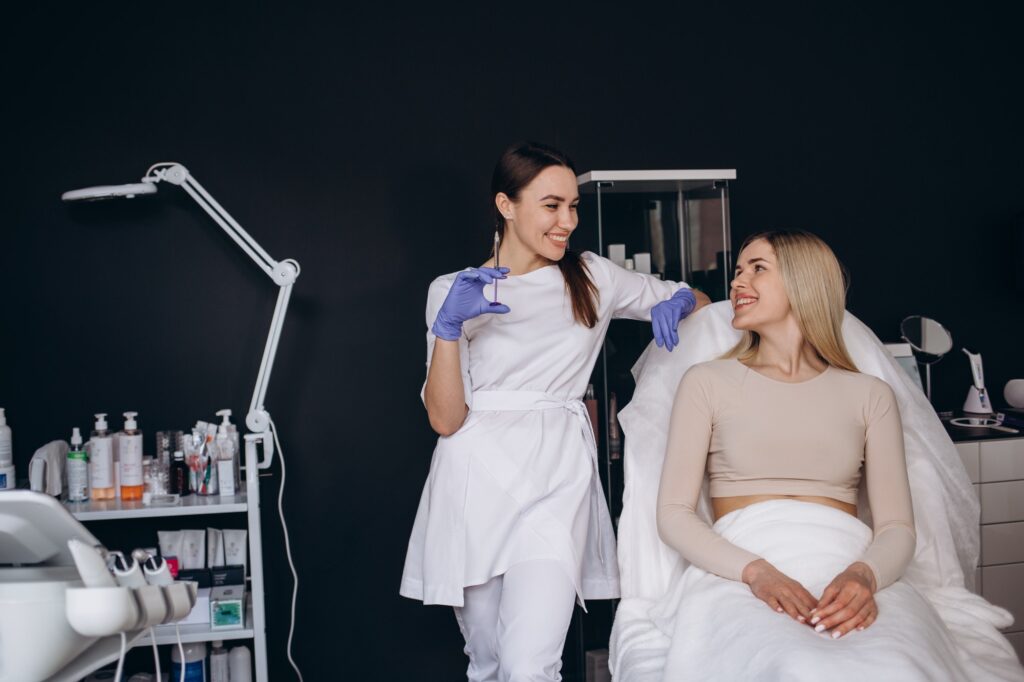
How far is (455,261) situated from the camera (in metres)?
2.89

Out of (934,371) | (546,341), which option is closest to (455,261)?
(546,341)

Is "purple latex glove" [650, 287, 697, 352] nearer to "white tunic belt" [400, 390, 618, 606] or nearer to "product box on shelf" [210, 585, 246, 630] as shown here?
"white tunic belt" [400, 390, 618, 606]

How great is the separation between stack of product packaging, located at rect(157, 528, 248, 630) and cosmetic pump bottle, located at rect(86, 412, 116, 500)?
0.18 metres

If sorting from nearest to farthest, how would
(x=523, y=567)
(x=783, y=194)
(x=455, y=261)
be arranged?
1. (x=523, y=567)
2. (x=455, y=261)
3. (x=783, y=194)

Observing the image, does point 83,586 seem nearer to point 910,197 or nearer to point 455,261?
point 455,261

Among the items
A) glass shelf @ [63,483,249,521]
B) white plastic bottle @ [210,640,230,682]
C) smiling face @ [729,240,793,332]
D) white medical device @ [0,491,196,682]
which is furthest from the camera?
white plastic bottle @ [210,640,230,682]

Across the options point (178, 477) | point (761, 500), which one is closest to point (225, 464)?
point (178, 477)

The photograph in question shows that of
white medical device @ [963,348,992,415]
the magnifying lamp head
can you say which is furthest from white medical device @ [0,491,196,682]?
white medical device @ [963,348,992,415]

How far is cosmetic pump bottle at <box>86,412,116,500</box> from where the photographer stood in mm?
2480

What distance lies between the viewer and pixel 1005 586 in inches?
110

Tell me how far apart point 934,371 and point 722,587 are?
1852 millimetres

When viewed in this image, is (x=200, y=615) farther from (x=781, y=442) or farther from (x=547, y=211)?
(x=781, y=442)

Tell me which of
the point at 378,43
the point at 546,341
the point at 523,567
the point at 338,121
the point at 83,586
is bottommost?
the point at 523,567

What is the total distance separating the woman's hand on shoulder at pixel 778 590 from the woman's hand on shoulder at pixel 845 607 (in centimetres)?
2
